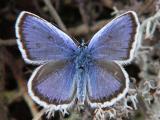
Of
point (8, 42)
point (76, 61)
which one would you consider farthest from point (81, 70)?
point (8, 42)

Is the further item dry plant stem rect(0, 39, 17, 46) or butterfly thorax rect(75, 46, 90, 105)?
dry plant stem rect(0, 39, 17, 46)

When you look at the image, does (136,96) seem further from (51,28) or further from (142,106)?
(51,28)

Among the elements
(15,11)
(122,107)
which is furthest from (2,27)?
(122,107)

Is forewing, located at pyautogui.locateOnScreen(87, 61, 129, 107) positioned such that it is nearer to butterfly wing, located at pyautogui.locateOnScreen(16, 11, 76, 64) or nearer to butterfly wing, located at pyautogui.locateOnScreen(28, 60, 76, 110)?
butterfly wing, located at pyautogui.locateOnScreen(28, 60, 76, 110)

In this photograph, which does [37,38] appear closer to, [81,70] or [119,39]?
[81,70]

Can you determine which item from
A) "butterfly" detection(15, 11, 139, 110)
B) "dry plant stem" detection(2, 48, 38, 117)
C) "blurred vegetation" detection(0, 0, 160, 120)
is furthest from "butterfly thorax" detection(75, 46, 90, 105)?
"dry plant stem" detection(2, 48, 38, 117)

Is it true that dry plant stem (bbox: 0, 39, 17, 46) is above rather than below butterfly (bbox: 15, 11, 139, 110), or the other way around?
above
